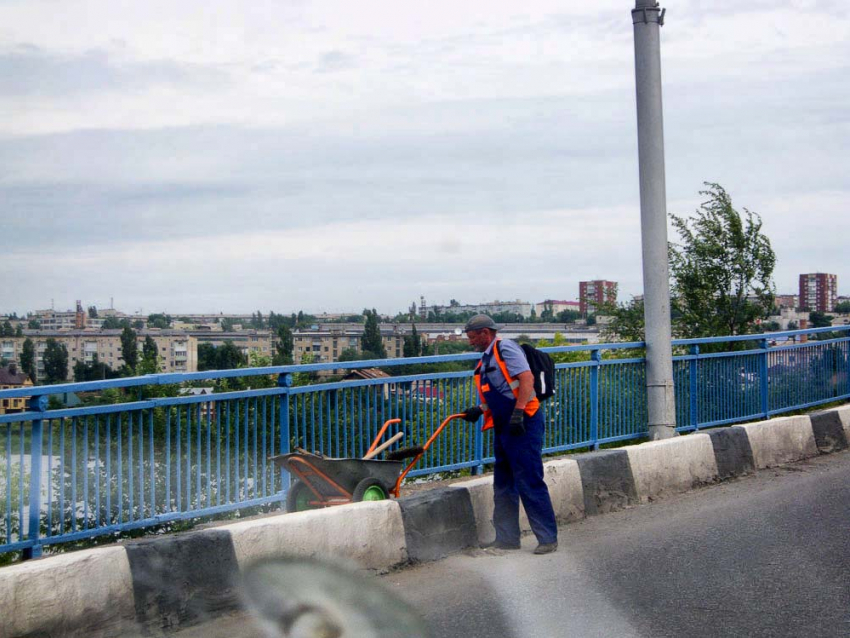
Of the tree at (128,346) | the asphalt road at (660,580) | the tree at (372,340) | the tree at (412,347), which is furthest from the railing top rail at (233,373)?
the tree at (372,340)

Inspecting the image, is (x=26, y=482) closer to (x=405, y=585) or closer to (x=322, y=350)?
(x=405, y=585)

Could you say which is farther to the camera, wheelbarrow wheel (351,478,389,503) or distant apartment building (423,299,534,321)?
distant apartment building (423,299,534,321)

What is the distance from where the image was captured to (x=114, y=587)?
5.00m

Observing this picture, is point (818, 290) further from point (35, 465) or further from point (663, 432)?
point (35, 465)

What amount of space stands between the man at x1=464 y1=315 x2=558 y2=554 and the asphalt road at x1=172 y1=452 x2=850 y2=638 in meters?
0.22

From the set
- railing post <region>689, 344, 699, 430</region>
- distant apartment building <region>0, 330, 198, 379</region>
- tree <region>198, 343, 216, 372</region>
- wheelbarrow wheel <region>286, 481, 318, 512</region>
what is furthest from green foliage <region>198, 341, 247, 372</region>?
railing post <region>689, 344, 699, 430</region>

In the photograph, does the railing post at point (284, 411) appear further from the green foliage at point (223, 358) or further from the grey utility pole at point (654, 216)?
the grey utility pole at point (654, 216)

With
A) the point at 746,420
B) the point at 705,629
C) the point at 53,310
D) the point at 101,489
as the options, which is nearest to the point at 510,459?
the point at 705,629

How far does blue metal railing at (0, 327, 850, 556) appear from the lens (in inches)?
211

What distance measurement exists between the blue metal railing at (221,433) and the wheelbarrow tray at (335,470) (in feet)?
0.73

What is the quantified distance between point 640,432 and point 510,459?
12.0 ft

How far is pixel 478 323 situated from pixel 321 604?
8.06 feet

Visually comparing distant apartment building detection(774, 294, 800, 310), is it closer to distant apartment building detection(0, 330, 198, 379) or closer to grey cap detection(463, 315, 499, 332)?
distant apartment building detection(0, 330, 198, 379)

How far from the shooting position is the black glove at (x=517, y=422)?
671 centimetres
